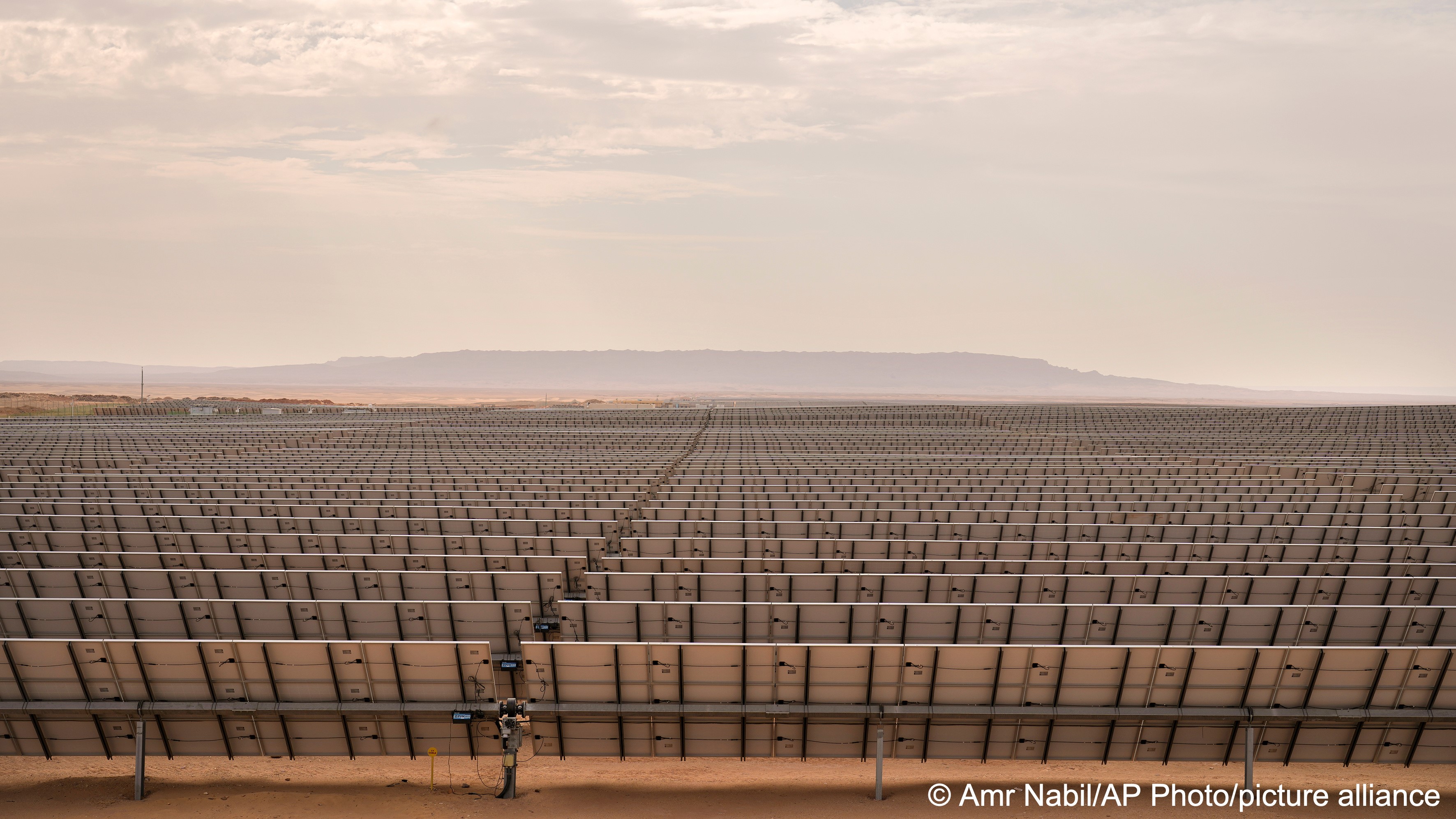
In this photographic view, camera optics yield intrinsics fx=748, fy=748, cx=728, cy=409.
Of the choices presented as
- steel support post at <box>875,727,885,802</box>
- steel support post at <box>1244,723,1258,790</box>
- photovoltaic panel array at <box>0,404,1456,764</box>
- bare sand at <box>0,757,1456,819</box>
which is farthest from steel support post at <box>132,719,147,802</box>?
steel support post at <box>1244,723,1258,790</box>

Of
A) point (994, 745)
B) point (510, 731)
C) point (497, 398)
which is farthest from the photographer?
point (497, 398)

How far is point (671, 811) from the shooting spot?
584cm

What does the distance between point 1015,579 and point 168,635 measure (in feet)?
28.7

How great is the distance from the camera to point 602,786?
6176 millimetres

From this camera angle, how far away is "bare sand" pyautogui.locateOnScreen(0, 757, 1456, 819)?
5.76 metres

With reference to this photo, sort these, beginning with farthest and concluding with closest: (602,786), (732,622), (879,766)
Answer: (732,622) → (602,786) → (879,766)

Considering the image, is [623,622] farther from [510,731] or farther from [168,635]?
[168,635]

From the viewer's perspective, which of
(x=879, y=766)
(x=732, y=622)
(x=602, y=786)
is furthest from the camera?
(x=732, y=622)

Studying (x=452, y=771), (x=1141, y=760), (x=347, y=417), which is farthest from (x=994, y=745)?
(x=347, y=417)

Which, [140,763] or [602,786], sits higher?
[140,763]

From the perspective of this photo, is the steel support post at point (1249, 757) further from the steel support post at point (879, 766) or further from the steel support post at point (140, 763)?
the steel support post at point (140, 763)

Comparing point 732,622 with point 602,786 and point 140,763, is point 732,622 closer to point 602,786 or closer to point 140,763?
point 602,786

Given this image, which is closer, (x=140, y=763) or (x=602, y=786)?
(x=140, y=763)

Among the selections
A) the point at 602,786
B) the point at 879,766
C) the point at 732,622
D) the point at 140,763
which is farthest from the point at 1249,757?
the point at 140,763
